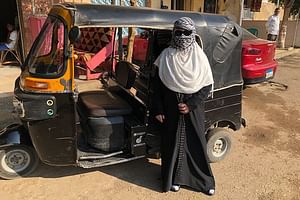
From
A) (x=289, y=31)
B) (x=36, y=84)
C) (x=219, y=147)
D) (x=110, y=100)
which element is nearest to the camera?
(x=36, y=84)

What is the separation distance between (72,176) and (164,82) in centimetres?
162

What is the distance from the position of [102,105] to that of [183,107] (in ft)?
3.48

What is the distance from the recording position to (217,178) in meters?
3.99

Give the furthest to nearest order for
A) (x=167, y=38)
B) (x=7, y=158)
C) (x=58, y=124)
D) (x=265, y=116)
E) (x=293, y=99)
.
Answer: (x=293, y=99) → (x=265, y=116) → (x=167, y=38) → (x=7, y=158) → (x=58, y=124)

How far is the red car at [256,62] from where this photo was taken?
692cm

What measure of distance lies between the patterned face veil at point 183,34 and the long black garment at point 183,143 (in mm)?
456

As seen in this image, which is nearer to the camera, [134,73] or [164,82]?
[164,82]

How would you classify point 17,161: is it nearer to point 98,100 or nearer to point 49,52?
point 98,100

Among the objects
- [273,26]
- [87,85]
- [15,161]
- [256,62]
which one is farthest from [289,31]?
[15,161]

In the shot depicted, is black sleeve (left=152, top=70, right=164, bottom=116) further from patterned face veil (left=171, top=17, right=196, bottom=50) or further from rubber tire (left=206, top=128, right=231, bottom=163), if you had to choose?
rubber tire (left=206, top=128, right=231, bottom=163)

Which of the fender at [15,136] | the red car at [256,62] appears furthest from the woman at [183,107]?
the red car at [256,62]

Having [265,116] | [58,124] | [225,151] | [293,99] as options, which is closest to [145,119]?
[58,124]

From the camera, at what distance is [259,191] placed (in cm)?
374

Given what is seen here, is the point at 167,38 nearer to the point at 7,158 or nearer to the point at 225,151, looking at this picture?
the point at 225,151
